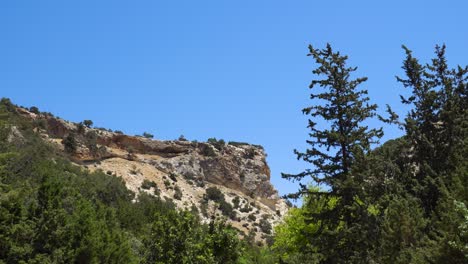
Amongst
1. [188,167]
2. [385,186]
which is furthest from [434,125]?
[188,167]

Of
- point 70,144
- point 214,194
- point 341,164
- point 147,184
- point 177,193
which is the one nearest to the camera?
point 341,164

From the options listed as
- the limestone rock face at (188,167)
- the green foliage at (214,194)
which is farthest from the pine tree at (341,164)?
the green foliage at (214,194)

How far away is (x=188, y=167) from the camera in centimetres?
9062

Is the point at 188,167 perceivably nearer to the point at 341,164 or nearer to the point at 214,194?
the point at 214,194

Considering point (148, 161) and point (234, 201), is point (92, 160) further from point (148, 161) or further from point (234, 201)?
point (234, 201)

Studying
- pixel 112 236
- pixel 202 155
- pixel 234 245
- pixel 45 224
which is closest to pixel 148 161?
pixel 202 155

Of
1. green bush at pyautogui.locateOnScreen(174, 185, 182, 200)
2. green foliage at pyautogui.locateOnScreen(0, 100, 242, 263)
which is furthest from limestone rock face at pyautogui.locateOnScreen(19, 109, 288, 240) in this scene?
green foliage at pyautogui.locateOnScreen(0, 100, 242, 263)

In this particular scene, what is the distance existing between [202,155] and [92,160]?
27080mm

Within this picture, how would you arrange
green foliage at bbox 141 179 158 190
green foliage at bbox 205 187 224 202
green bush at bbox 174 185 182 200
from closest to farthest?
green foliage at bbox 141 179 158 190, green bush at bbox 174 185 182 200, green foliage at bbox 205 187 224 202

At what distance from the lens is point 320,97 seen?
63.5 ft

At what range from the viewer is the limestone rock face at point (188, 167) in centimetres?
7481

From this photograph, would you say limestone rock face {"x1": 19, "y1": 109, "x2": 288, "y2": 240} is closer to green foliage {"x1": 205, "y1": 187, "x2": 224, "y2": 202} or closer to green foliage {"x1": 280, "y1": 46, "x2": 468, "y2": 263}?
green foliage {"x1": 205, "y1": 187, "x2": 224, "y2": 202}

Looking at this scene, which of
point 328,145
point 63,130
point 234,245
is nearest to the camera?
point 234,245

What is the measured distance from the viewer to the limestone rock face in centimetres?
7481
